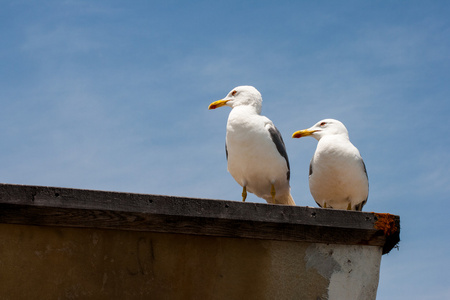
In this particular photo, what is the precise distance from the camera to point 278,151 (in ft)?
27.1

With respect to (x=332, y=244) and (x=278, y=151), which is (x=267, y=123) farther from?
(x=332, y=244)

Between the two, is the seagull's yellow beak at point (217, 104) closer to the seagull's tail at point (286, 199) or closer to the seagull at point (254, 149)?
the seagull at point (254, 149)

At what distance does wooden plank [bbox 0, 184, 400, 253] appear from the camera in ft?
16.6

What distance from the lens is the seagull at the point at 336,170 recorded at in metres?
8.04

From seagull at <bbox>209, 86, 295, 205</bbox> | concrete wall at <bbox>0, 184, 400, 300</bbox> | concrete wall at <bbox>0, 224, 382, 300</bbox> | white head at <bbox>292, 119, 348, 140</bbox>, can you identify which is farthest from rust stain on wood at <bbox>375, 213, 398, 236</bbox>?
white head at <bbox>292, 119, 348, 140</bbox>

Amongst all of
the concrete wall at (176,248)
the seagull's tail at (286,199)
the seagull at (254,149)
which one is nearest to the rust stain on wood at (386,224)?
the concrete wall at (176,248)

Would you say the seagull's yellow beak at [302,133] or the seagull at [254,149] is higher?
the seagull's yellow beak at [302,133]

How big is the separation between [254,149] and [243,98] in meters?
0.83

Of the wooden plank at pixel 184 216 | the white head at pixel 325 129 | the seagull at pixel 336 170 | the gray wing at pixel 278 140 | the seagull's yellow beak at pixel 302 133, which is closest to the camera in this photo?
the wooden plank at pixel 184 216

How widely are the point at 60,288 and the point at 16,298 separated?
34 centimetres

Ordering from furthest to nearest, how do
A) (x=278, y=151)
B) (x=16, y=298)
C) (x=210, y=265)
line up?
(x=278, y=151) → (x=210, y=265) → (x=16, y=298)

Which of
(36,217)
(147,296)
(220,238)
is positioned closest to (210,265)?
(220,238)

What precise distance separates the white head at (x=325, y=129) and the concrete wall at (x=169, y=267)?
3045mm

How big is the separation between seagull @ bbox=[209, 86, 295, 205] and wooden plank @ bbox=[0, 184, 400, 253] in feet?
8.86
